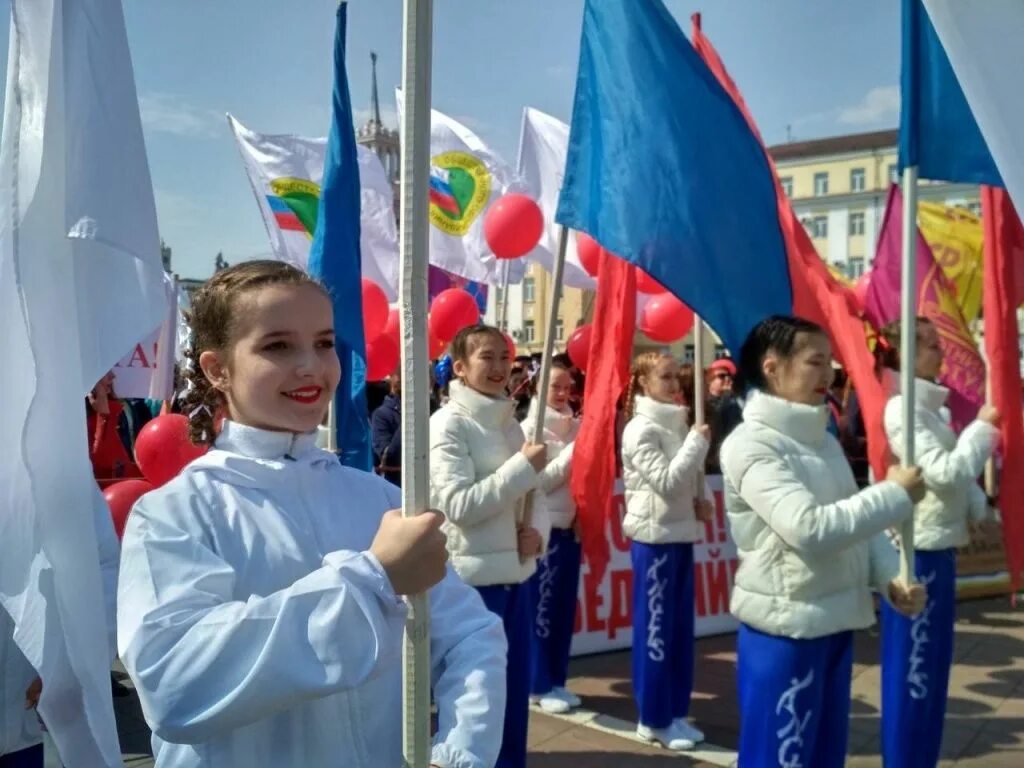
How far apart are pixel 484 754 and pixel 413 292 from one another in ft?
2.53

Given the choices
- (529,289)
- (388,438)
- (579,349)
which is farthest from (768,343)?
(529,289)

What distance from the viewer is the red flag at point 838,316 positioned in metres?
3.62

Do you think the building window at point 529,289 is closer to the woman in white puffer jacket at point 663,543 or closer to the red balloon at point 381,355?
the red balloon at point 381,355

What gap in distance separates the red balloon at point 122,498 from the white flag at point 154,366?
131cm

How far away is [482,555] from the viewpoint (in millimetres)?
3988

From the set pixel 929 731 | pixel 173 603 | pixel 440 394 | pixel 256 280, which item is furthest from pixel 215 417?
pixel 440 394

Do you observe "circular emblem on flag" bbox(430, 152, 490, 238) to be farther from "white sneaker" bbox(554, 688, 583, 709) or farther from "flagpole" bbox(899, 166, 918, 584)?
"flagpole" bbox(899, 166, 918, 584)

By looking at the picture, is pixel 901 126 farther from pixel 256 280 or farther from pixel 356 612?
pixel 356 612

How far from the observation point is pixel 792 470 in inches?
121

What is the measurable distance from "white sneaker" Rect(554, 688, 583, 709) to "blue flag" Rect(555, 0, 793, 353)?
8.49ft

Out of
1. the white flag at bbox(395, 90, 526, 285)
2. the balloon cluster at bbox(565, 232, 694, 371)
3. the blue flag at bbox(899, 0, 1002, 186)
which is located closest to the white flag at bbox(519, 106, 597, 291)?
the white flag at bbox(395, 90, 526, 285)

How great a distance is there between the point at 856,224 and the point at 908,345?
5456 cm

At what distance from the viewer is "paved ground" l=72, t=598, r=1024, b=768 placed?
15.1ft

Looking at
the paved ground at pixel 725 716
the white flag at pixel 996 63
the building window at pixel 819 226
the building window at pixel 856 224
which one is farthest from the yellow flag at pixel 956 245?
the building window at pixel 819 226
